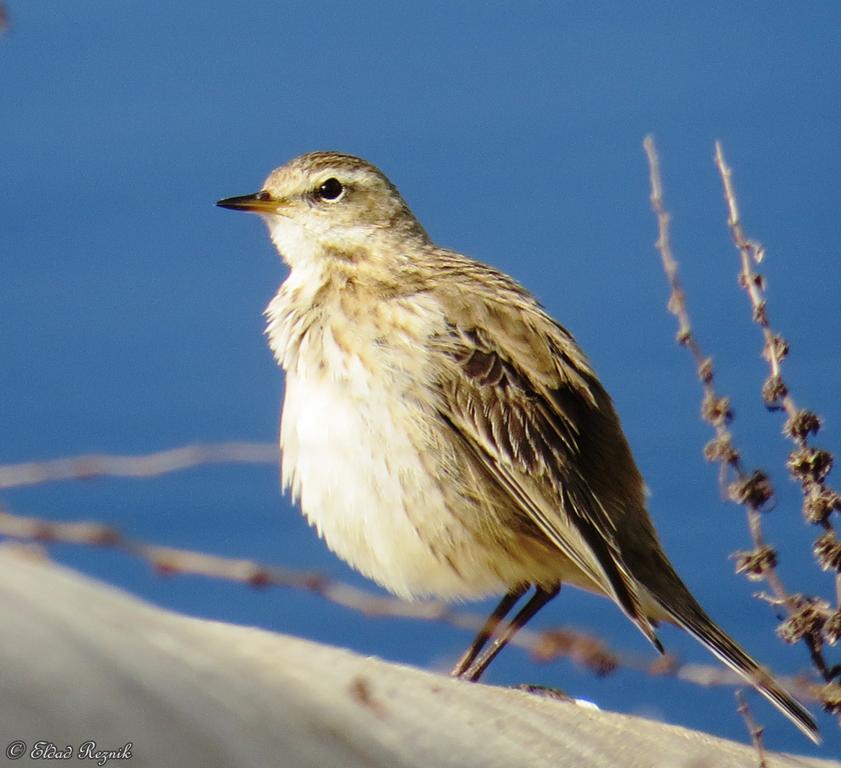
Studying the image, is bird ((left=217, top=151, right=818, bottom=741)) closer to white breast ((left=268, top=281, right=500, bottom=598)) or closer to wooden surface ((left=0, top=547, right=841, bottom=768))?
white breast ((left=268, top=281, right=500, bottom=598))

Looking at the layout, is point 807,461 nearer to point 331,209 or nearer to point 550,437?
point 550,437

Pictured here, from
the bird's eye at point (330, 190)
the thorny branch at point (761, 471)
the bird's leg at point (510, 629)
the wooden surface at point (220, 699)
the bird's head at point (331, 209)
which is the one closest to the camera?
the wooden surface at point (220, 699)

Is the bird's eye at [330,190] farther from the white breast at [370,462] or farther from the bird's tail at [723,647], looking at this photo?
the bird's tail at [723,647]

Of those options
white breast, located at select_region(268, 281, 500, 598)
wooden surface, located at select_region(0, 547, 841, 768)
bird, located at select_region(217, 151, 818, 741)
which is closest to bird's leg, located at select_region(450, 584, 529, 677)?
bird, located at select_region(217, 151, 818, 741)

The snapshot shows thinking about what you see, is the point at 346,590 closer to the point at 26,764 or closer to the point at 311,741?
the point at 311,741

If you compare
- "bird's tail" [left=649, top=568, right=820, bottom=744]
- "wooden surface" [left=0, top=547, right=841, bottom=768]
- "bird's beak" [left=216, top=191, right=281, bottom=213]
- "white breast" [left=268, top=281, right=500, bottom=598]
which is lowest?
"wooden surface" [left=0, top=547, right=841, bottom=768]

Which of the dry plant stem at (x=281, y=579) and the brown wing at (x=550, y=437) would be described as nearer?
the dry plant stem at (x=281, y=579)

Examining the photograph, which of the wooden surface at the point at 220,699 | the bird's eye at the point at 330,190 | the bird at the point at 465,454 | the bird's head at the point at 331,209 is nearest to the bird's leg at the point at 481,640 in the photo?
the bird at the point at 465,454
